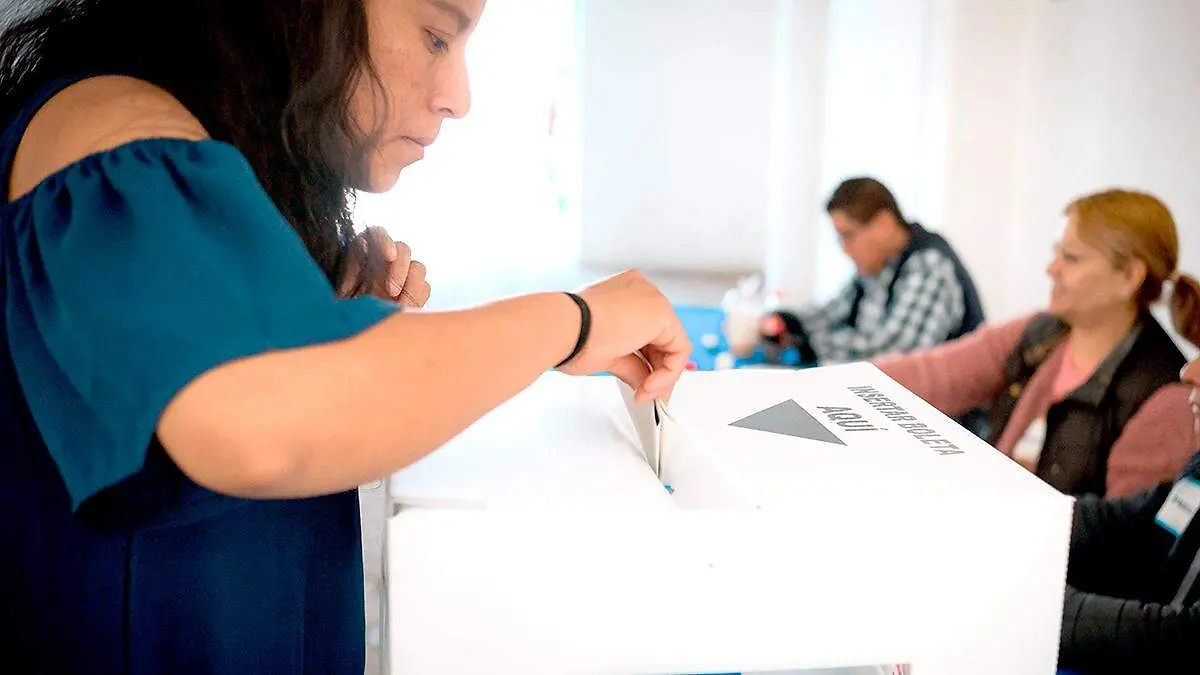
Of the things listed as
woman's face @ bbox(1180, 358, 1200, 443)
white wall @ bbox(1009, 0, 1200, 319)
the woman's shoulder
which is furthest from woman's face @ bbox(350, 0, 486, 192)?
white wall @ bbox(1009, 0, 1200, 319)

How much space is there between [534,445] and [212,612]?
23 centimetres

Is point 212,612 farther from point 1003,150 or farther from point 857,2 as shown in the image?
point 857,2

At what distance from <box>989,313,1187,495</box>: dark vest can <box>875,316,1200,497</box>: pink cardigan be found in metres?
0.05

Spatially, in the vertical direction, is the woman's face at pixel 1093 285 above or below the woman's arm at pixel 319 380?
below

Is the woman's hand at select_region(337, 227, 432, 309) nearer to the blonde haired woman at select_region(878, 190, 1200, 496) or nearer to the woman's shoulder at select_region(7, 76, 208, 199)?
the woman's shoulder at select_region(7, 76, 208, 199)

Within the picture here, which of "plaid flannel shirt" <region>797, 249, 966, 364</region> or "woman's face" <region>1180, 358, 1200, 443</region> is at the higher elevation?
"woman's face" <region>1180, 358, 1200, 443</region>

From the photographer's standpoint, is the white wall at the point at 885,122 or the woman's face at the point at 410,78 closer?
the woman's face at the point at 410,78

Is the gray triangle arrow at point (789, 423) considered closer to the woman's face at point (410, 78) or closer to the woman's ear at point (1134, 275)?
the woman's face at point (410, 78)

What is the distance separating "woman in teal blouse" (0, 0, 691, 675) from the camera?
0.44m

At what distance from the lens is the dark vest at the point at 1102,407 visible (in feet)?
6.51

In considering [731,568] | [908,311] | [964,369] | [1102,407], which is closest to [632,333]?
[731,568]

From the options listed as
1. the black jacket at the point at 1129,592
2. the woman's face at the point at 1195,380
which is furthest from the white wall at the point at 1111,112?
the black jacket at the point at 1129,592

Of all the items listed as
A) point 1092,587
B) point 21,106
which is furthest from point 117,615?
point 1092,587

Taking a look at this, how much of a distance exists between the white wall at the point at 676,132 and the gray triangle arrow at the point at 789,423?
18.4 ft
